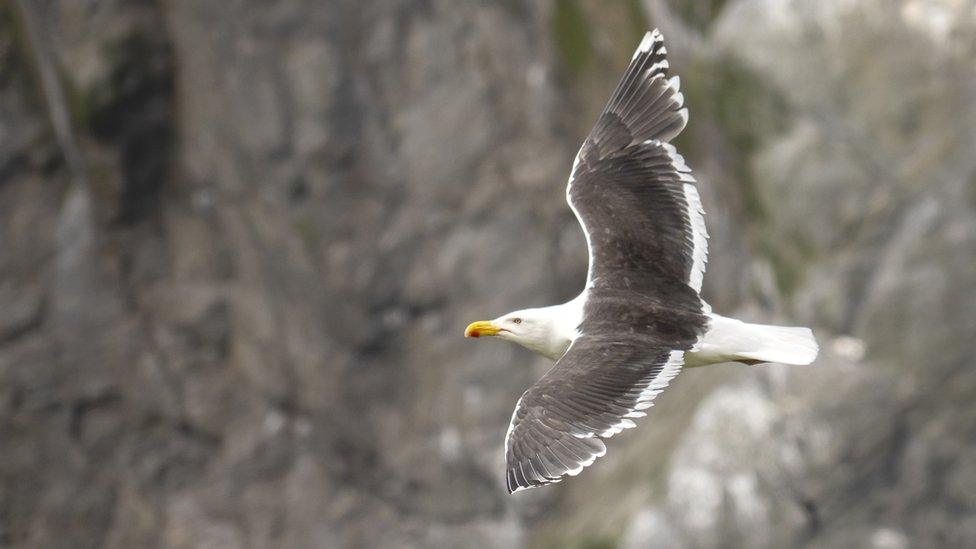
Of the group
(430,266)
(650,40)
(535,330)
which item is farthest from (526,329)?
(430,266)

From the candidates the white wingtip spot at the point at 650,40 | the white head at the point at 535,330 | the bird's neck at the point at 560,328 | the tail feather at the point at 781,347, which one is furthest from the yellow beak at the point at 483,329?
the white wingtip spot at the point at 650,40

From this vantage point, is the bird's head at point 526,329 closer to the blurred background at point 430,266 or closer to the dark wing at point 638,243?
the dark wing at point 638,243

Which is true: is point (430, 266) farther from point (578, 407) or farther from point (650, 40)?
point (578, 407)

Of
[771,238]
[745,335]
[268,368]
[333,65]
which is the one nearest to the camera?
[745,335]

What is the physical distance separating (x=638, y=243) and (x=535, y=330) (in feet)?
1.52

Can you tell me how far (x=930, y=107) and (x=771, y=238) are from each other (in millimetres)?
1100

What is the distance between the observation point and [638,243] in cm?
499

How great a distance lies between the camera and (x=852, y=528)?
7.70 m

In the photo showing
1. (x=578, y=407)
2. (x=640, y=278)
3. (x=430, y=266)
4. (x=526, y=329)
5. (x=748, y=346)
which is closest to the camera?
(x=578, y=407)

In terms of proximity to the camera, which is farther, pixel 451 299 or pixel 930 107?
pixel 451 299

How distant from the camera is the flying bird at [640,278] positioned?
14.9 ft

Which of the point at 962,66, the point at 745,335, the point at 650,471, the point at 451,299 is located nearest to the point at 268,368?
the point at 451,299

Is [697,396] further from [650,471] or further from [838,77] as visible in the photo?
[838,77]

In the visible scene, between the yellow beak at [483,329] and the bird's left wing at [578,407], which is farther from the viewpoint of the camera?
the yellow beak at [483,329]
